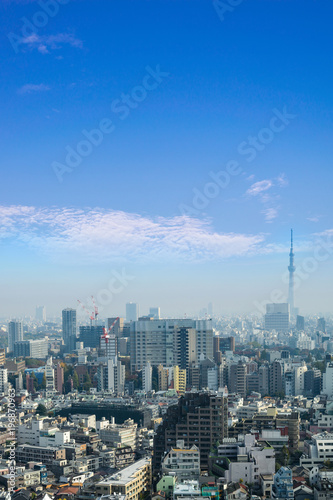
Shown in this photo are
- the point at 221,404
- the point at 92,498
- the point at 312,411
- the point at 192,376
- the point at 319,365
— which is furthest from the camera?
the point at 319,365

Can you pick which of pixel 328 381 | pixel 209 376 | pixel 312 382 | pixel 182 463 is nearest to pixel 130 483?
pixel 182 463

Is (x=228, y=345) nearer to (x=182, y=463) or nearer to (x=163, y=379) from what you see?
(x=163, y=379)

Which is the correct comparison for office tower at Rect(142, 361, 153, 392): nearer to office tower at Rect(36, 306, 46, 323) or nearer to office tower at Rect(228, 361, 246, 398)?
office tower at Rect(228, 361, 246, 398)

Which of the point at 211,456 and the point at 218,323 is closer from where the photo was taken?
the point at 211,456

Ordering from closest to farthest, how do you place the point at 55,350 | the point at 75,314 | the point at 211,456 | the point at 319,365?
the point at 211,456
the point at 319,365
the point at 55,350
the point at 75,314

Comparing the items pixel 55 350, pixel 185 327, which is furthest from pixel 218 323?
pixel 185 327

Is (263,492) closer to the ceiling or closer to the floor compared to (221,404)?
closer to the floor

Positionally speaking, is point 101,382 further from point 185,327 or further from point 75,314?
point 75,314
